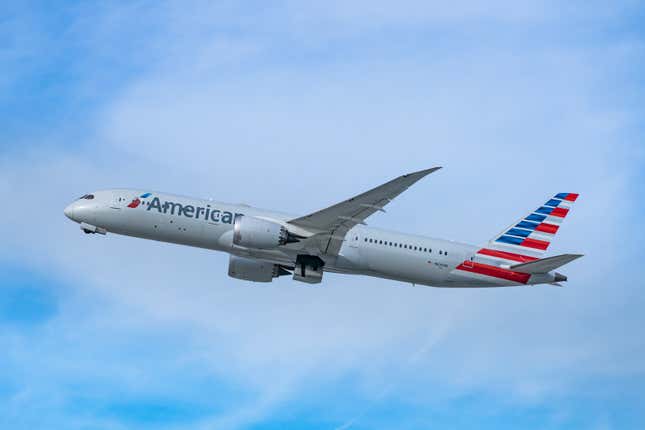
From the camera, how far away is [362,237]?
5278 cm

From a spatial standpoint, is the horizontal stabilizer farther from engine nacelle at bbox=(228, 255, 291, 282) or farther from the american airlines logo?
the american airlines logo

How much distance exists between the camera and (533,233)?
56.6 m

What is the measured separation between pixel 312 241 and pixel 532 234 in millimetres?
14204

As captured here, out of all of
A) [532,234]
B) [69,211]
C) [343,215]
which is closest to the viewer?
[343,215]

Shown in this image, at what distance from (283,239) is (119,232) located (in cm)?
954

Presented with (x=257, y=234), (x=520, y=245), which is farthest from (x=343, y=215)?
(x=520, y=245)

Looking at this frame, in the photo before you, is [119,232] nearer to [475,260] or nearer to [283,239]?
[283,239]

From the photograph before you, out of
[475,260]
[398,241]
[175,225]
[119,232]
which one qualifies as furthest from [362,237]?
[119,232]

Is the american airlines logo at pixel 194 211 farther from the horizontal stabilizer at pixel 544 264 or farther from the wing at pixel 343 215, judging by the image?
the horizontal stabilizer at pixel 544 264

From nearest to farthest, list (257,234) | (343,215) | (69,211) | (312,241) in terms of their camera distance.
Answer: (343,215), (257,234), (312,241), (69,211)

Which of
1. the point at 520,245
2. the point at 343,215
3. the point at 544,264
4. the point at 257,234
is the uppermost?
the point at 520,245

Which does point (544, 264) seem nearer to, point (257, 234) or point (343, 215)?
point (343, 215)

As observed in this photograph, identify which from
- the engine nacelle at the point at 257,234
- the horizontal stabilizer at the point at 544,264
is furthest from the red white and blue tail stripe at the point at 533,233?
the engine nacelle at the point at 257,234

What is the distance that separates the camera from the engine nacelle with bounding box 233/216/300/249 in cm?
5028
